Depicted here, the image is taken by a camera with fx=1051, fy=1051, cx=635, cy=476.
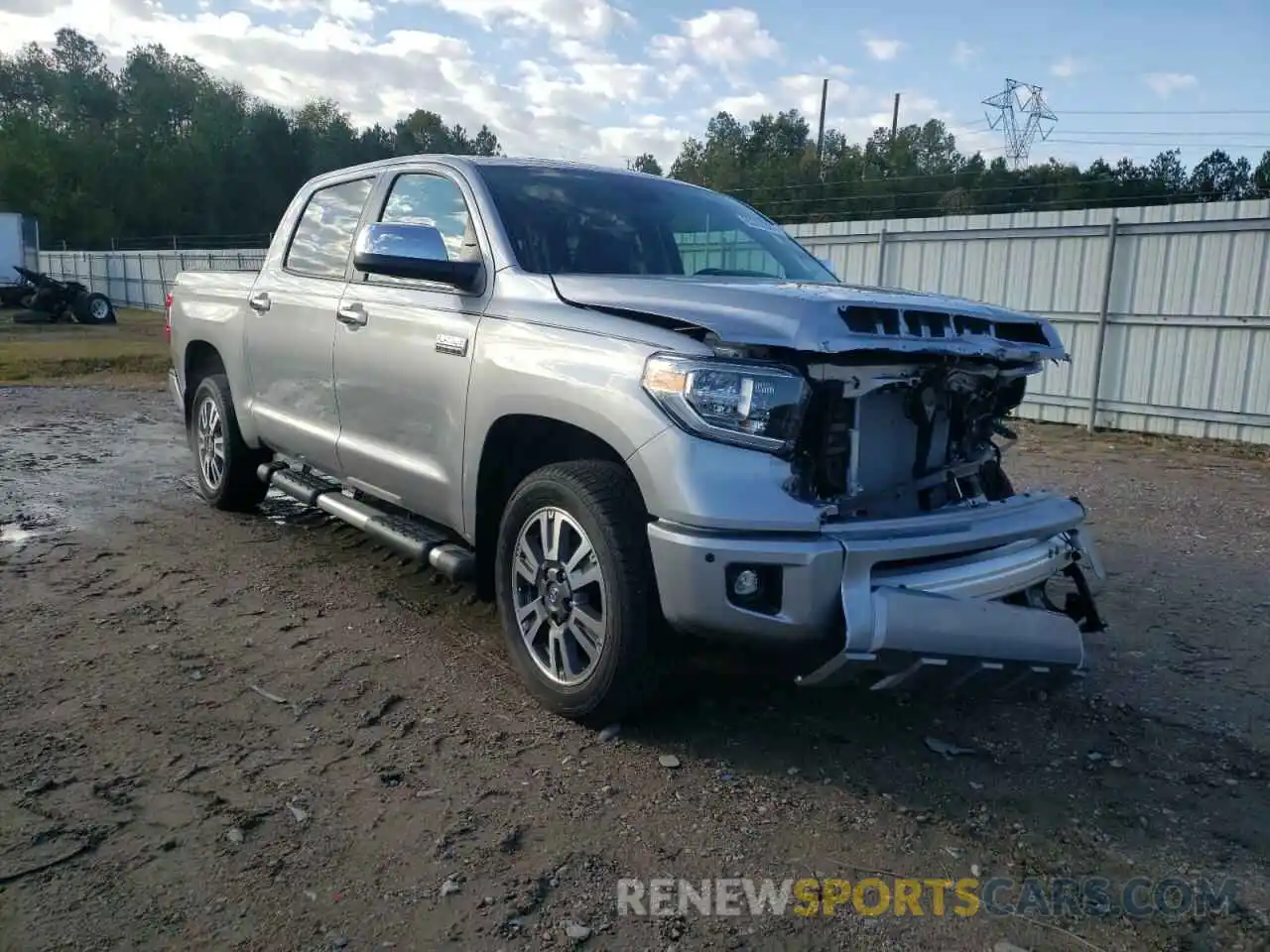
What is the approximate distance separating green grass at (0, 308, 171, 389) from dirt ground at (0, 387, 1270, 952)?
38.9 feet

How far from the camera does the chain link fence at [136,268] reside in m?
32.2

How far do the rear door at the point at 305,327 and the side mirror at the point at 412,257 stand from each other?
1.00 metres

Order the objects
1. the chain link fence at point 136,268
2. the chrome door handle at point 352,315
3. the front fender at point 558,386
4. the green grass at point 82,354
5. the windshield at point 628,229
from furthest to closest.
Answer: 1. the chain link fence at point 136,268
2. the green grass at point 82,354
3. the chrome door handle at point 352,315
4. the windshield at point 628,229
5. the front fender at point 558,386

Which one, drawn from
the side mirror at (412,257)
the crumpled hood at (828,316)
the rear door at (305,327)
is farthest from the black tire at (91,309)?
the crumpled hood at (828,316)

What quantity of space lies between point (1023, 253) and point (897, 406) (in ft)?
32.6

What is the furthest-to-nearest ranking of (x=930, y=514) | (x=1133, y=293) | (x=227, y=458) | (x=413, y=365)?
1. (x=1133, y=293)
2. (x=227, y=458)
3. (x=413, y=365)
4. (x=930, y=514)

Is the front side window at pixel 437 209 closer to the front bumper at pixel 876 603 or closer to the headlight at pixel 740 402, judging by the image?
the headlight at pixel 740 402

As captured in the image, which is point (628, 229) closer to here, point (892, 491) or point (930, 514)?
point (892, 491)

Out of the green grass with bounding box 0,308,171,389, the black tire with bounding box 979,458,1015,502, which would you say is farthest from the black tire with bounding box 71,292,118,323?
the black tire with bounding box 979,458,1015,502

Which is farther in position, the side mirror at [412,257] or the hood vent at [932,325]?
the side mirror at [412,257]

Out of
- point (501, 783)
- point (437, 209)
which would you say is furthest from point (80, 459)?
point (501, 783)

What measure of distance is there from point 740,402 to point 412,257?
60.5 inches

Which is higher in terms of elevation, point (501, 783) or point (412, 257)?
point (412, 257)

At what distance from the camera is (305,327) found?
16.9 ft
